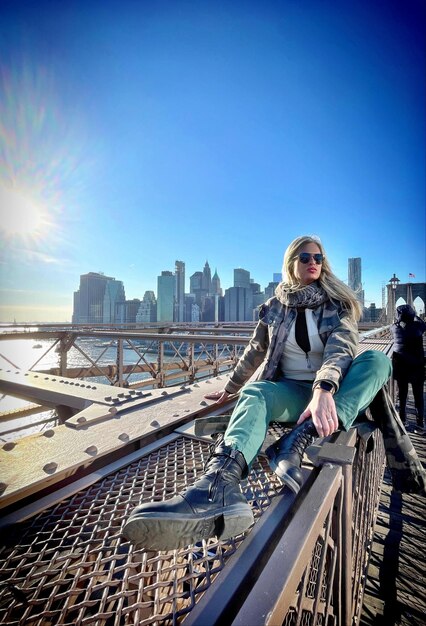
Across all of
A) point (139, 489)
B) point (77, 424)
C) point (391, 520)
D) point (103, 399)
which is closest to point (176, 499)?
point (139, 489)

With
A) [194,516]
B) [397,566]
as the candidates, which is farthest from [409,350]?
[194,516]

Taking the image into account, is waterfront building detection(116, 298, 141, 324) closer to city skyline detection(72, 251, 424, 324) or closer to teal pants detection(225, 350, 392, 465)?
city skyline detection(72, 251, 424, 324)

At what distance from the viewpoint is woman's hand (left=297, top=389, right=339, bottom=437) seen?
150 centimetres

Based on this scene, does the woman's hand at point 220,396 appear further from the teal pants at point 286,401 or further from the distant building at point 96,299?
the distant building at point 96,299

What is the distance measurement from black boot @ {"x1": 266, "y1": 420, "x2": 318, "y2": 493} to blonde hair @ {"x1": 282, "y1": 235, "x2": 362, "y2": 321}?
1.00 metres

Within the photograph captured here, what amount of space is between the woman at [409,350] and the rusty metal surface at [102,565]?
4882 millimetres

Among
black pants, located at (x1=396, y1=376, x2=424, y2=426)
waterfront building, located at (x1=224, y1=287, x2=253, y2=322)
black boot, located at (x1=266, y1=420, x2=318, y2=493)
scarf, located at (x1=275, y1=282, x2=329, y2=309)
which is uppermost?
waterfront building, located at (x1=224, y1=287, x2=253, y2=322)

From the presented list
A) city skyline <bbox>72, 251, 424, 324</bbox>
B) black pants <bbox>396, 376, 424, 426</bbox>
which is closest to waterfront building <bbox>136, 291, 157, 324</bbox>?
city skyline <bbox>72, 251, 424, 324</bbox>

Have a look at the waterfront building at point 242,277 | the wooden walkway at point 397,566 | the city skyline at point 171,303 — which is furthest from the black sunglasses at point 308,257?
the waterfront building at point 242,277

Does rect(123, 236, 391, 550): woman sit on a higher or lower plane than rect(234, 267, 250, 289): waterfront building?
lower

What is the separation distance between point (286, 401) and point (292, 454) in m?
0.46

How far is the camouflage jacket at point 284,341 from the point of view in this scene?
184cm

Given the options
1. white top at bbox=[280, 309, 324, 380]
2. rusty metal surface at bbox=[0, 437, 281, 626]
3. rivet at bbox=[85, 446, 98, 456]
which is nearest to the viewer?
rusty metal surface at bbox=[0, 437, 281, 626]

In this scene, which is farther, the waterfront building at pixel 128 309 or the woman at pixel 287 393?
the waterfront building at pixel 128 309
